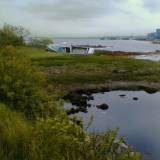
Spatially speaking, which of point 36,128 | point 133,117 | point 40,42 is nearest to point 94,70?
point 133,117

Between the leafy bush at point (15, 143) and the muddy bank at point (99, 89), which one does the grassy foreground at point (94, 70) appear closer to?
the muddy bank at point (99, 89)

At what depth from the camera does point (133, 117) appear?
3919 centimetres

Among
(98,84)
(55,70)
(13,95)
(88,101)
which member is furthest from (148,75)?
(13,95)

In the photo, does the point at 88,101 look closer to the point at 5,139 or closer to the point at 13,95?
the point at 13,95

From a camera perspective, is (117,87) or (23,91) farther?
(117,87)

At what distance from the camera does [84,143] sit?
8867 mm

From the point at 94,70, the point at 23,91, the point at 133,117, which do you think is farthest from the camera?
the point at 94,70

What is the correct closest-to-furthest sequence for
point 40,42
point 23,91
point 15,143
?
point 15,143 → point 23,91 → point 40,42

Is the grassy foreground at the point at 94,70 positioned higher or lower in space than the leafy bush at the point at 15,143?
lower

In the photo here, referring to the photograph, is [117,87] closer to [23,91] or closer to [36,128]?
[23,91]

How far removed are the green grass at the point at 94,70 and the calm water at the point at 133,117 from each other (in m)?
6.38

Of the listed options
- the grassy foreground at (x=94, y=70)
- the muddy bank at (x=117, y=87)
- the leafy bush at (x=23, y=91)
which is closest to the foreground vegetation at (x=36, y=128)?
the leafy bush at (x=23, y=91)

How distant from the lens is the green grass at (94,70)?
2350 inches

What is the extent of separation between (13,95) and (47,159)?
1002cm
